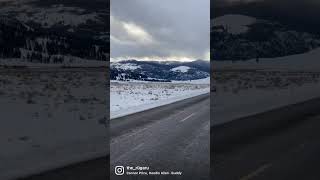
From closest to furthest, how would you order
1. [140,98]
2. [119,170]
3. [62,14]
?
1. [119,170]
2. [62,14]
3. [140,98]

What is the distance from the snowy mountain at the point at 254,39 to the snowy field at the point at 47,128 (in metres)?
82.4

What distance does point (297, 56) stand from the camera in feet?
475

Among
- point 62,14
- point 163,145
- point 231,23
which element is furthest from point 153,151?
point 231,23

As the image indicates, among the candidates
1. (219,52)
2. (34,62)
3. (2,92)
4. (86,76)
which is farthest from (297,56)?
(2,92)

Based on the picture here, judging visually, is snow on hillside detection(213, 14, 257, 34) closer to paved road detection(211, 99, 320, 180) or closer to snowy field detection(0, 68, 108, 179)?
snowy field detection(0, 68, 108, 179)

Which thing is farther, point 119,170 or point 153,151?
point 153,151

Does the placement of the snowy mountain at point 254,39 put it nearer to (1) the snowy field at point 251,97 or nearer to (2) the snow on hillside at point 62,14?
(1) the snowy field at point 251,97

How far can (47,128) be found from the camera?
47.2 feet

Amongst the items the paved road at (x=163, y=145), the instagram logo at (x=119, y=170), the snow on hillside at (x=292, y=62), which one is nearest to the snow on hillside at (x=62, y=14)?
the paved road at (x=163, y=145)

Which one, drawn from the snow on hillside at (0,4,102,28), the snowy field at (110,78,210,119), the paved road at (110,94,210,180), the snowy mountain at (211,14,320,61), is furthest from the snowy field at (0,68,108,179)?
the snowy mountain at (211,14,320,61)

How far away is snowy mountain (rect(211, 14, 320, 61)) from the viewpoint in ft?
375

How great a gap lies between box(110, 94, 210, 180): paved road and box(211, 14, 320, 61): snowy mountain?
90720 millimetres

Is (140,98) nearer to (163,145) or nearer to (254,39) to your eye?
(163,145)

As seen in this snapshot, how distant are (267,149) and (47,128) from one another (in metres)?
6.64
